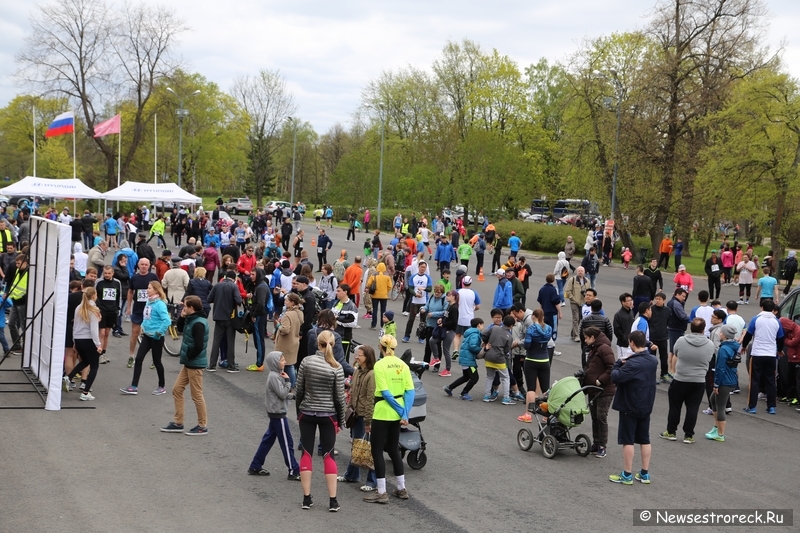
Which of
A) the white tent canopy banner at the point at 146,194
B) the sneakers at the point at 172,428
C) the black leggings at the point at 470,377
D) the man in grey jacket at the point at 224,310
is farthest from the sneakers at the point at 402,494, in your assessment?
the white tent canopy banner at the point at 146,194

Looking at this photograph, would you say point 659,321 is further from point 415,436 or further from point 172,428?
point 172,428

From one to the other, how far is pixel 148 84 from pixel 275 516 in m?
55.5

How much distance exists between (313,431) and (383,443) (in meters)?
0.74

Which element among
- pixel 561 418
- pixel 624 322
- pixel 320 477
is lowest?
pixel 320 477

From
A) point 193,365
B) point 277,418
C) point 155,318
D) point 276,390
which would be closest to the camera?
point 276,390

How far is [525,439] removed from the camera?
411 inches

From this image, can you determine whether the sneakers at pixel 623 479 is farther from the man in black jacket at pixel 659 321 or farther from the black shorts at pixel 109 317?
the black shorts at pixel 109 317

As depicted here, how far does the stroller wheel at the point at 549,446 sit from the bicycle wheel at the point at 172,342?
27.2ft

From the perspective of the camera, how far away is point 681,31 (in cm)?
3800

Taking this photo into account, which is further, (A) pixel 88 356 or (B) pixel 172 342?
(B) pixel 172 342

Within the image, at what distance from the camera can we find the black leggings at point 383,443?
26.7 feet

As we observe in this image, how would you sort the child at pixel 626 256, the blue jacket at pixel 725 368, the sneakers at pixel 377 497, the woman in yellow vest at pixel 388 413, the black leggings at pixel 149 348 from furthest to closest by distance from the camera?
the child at pixel 626 256
the black leggings at pixel 149 348
the blue jacket at pixel 725 368
the sneakers at pixel 377 497
the woman in yellow vest at pixel 388 413

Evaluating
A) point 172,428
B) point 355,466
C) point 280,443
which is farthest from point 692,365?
point 172,428

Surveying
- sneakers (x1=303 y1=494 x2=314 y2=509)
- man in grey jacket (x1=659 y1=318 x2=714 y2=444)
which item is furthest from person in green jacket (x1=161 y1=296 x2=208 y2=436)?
man in grey jacket (x1=659 y1=318 x2=714 y2=444)
